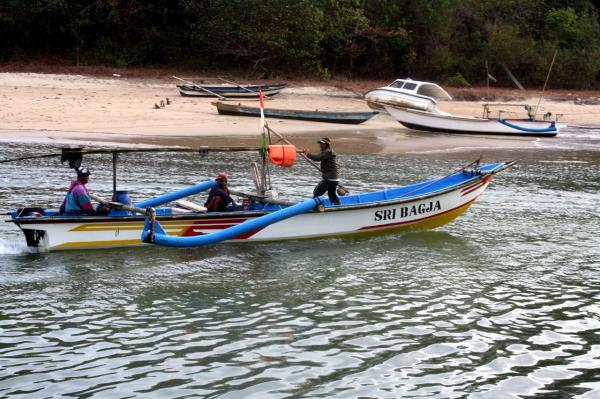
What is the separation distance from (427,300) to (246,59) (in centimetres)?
3256

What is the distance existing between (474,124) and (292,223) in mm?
18805

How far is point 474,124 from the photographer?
104 ft

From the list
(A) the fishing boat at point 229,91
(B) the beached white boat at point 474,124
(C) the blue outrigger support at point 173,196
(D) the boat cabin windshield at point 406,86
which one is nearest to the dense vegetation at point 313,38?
(A) the fishing boat at point 229,91

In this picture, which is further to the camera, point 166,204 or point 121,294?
point 166,204

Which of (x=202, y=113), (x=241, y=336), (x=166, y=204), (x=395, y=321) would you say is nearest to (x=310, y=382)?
(x=241, y=336)

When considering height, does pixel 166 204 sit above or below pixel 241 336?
above

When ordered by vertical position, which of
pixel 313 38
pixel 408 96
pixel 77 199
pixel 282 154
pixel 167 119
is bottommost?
pixel 77 199

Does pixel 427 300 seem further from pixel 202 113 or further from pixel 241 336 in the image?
pixel 202 113

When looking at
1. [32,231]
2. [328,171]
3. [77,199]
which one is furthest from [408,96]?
[32,231]

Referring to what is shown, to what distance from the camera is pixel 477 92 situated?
41500mm

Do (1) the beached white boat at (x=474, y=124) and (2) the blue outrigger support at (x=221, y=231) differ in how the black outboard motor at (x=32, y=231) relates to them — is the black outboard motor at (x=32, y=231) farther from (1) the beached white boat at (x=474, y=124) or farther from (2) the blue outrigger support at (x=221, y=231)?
(1) the beached white boat at (x=474, y=124)

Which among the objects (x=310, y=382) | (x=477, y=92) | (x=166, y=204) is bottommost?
(x=310, y=382)

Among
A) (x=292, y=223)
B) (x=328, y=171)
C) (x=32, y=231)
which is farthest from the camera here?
(x=328, y=171)

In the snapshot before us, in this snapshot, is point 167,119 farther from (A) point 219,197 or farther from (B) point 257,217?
(B) point 257,217
